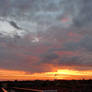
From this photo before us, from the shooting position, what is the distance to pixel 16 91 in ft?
45.3

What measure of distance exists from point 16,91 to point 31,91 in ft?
10.6

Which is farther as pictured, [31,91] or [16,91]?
[16,91]

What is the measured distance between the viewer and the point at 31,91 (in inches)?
430
